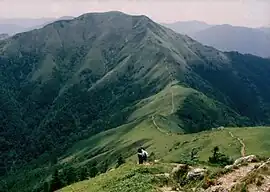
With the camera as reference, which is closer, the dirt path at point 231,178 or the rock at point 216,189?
the rock at point 216,189

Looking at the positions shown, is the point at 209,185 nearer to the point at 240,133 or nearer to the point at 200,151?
the point at 200,151

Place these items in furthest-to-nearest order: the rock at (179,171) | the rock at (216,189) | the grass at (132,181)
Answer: the rock at (179,171) < the grass at (132,181) < the rock at (216,189)

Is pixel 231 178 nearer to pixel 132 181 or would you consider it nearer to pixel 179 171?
pixel 179 171

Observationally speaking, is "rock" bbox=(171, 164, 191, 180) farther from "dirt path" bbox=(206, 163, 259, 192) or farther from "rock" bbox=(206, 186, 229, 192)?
"rock" bbox=(206, 186, 229, 192)

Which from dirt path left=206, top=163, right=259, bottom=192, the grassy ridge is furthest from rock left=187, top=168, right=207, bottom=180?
the grassy ridge

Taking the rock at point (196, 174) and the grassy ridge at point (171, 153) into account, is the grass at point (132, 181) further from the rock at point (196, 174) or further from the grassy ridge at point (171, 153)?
the rock at point (196, 174)

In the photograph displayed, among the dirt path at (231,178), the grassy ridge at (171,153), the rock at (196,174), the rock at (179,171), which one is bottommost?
the grassy ridge at (171,153)

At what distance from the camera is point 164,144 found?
19150 cm

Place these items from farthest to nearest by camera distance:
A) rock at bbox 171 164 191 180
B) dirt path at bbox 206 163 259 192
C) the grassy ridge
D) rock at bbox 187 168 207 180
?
1. rock at bbox 171 164 191 180
2. the grassy ridge
3. rock at bbox 187 168 207 180
4. dirt path at bbox 206 163 259 192

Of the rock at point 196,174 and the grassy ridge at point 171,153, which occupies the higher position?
the rock at point 196,174

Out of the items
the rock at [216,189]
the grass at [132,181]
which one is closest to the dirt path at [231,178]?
the rock at [216,189]

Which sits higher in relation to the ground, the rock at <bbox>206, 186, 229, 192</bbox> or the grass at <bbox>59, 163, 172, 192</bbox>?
the rock at <bbox>206, 186, 229, 192</bbox>

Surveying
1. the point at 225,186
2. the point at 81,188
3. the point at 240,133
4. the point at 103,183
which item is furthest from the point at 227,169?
the point at 240,133

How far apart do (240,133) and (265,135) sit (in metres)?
15.1
